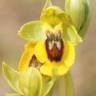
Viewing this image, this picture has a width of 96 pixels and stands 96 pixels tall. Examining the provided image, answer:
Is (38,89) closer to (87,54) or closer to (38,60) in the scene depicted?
(38,60)

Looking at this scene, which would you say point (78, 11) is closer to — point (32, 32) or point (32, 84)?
point (32, 32)

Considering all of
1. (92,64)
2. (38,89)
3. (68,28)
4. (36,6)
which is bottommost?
(92,64)

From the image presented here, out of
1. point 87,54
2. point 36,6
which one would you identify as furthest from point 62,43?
point 36,6

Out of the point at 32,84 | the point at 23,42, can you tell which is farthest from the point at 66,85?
the point at 23,42

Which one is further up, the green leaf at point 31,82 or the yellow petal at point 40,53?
the yellow petal at point 40,53

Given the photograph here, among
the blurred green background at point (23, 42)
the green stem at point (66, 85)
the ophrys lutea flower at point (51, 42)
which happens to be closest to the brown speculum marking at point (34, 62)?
the ophrys lutea flower at point (51, 42)

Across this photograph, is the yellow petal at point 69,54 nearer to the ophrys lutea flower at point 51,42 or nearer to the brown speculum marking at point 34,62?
the ophrys lutea flower at point 51,42
